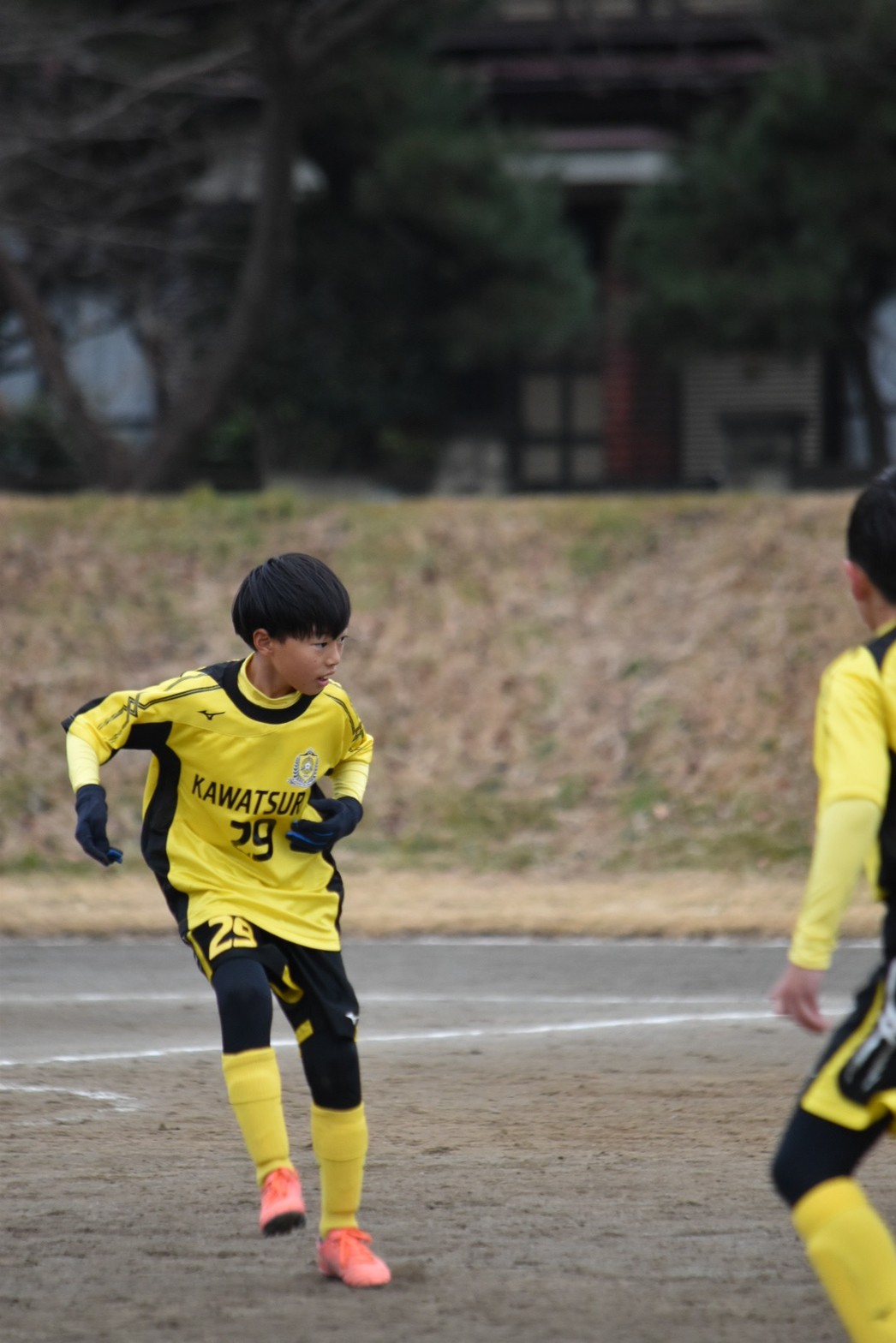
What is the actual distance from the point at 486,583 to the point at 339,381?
609 cm

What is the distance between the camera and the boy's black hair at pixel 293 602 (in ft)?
14.5

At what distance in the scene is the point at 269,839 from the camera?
4.66 meters

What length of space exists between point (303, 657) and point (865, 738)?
5.23 feet

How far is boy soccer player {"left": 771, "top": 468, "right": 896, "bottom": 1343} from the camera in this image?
3.28 metres

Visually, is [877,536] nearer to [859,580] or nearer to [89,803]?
[859,580]

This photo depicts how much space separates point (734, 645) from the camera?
1532cm

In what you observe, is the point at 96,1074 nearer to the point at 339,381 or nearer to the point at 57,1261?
the point at 57,1261

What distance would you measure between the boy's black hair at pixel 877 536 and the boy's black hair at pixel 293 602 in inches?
52.7

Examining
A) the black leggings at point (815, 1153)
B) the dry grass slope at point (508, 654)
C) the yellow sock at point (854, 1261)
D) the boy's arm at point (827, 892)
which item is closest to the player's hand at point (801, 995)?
the boy's arm at point (827, 892)

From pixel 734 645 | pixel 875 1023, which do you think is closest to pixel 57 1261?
pixel 875 1023

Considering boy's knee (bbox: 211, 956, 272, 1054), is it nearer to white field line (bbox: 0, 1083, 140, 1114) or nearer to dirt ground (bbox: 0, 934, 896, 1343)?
dirt ground (bbox: 0, 934, 896, 1343)

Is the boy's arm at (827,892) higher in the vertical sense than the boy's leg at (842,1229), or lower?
higher

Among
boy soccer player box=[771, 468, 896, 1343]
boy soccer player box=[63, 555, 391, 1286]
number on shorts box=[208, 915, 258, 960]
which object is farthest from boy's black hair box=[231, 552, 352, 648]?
boy soccer player box=[771, 468, 896, 1343]

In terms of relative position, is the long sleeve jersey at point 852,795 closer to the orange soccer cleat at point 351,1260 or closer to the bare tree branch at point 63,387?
the orange soccer cleat at point 351,1260
